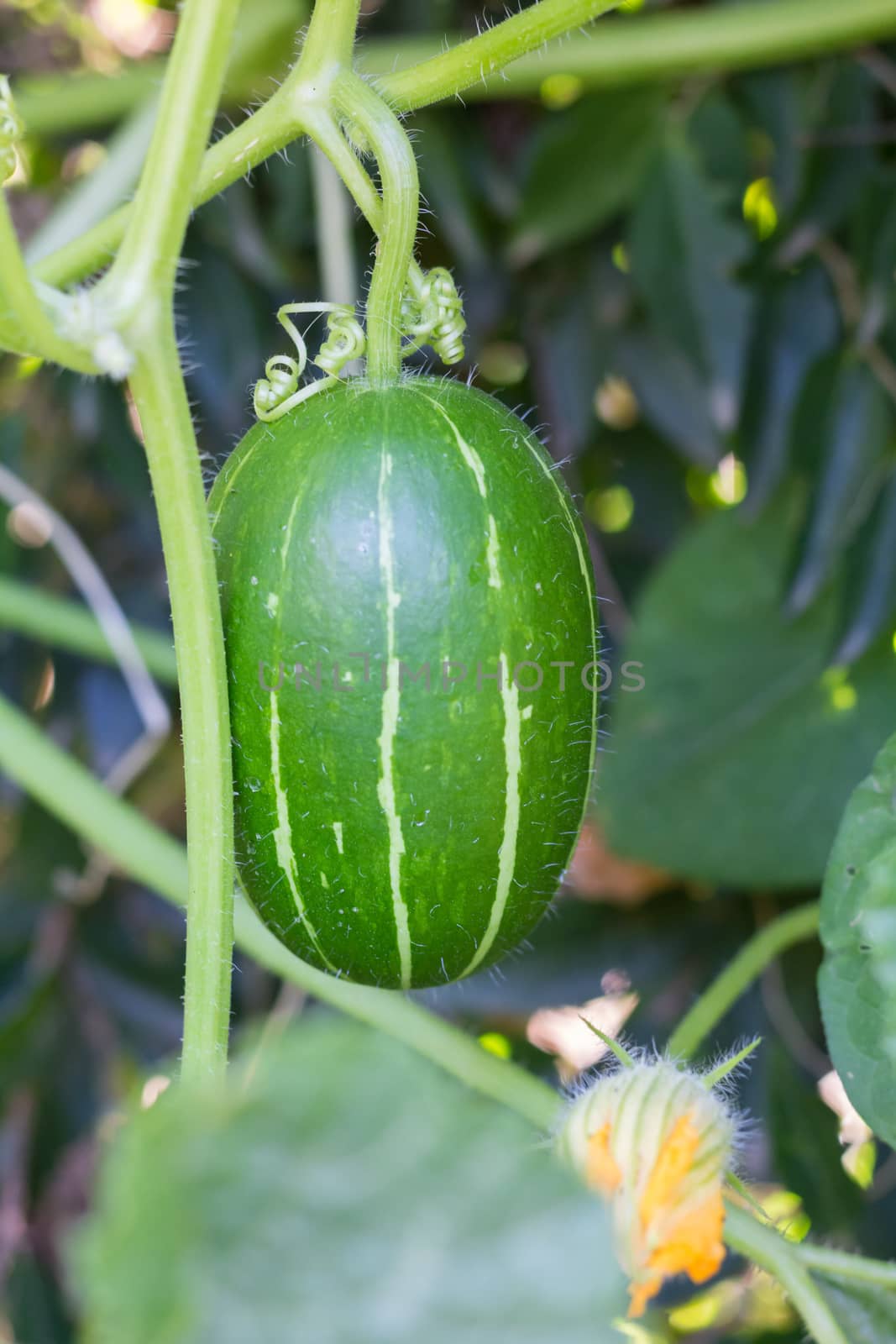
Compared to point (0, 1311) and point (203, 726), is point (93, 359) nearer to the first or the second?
point (203, 726)

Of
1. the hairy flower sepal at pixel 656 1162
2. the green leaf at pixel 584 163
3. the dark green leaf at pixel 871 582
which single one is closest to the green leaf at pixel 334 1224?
the hairy flower sepal at pixel 656 1162

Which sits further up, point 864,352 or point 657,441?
point 864,352

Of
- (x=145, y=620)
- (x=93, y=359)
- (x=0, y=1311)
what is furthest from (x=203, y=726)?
(x=0, y=1311)

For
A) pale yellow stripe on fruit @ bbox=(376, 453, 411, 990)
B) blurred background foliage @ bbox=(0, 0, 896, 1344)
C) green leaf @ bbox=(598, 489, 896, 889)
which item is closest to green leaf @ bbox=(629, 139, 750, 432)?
blurred background foliage @ bbox=(0, 0, 896, 1344)

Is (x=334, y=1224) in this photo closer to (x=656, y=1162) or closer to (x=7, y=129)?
(x=656, y=1162)

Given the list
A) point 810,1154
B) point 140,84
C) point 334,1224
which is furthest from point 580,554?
point 140,84

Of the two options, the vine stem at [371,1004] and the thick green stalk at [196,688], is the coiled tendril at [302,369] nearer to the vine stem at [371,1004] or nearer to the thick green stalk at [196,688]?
the thick green stalk at [196,688]
